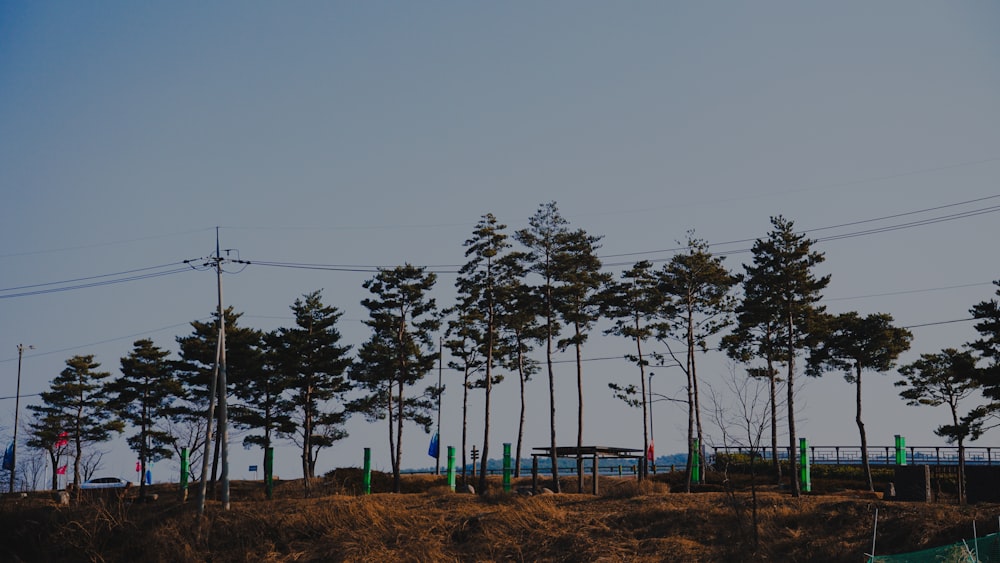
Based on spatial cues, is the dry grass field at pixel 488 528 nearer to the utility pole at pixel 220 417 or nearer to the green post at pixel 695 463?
the utility pole at pixel 220 417

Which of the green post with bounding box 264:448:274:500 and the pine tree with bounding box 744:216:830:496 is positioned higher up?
the pine tree with bounding box 744:216:830:496

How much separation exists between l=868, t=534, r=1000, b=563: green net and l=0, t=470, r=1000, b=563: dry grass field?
5.14 meters

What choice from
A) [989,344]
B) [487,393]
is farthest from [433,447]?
[989,344]

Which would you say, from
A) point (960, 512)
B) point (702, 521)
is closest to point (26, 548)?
point (702, 521)

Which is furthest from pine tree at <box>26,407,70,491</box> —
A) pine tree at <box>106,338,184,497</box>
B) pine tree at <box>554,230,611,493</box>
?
pine tree at <box>554,230,611,493</box>

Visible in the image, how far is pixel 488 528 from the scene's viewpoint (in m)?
32.0

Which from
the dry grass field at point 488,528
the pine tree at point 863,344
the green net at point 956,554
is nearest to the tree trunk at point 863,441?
the pine tree at point 863,344

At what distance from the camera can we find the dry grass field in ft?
90.8

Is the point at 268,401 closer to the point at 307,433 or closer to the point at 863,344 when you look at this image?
the point at 307,433

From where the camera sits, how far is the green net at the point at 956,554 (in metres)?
19.6

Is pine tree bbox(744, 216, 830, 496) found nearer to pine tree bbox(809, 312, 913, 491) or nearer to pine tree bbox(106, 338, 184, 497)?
pine tree bbox(809, 312, 913, 491)

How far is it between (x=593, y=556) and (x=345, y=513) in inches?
374

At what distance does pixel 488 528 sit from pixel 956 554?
52.8ft

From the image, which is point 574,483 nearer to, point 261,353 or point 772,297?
point 772,297
